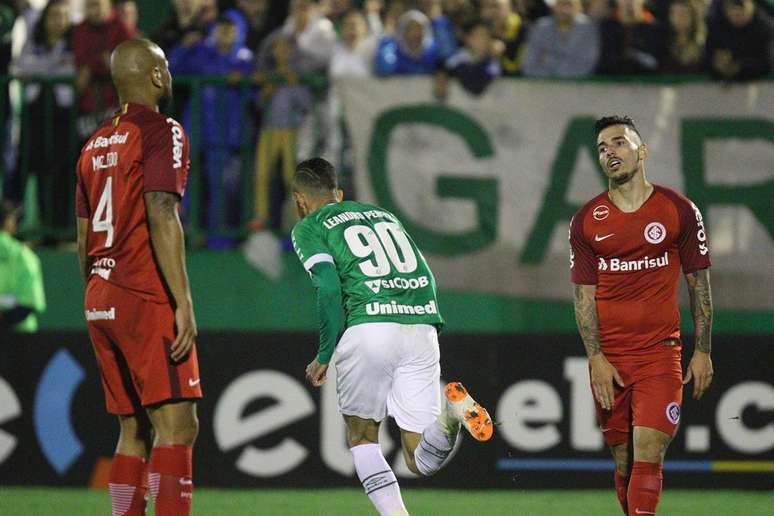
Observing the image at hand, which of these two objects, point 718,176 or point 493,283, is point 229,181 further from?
point 718,176

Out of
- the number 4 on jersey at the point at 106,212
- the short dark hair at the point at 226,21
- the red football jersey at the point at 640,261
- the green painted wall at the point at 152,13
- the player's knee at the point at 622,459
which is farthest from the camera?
the green painted wall at the point at 152,13

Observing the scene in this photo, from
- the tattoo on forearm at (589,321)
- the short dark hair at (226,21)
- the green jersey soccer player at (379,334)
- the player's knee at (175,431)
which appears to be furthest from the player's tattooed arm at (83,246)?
the short dark hair at (226,21)

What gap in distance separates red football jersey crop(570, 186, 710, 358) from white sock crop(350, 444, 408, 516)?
135cm

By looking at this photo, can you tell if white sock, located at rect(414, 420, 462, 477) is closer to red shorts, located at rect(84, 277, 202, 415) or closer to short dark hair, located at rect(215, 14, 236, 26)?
red shorts, located at rect(84, 277, 202, 415)

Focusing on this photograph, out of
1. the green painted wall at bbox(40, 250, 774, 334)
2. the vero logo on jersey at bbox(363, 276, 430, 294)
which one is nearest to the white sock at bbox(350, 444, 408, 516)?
the vero logo on jersey at bbox(363, 276, 430, 294)

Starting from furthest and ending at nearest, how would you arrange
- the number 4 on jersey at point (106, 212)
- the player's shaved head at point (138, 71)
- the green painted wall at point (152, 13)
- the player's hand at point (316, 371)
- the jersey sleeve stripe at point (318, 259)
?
the green painted wall at point (152, 13)
the jersey sleeve stripe at point (318, 259)
the player's hand at point (316, 371)
the player's shaved head at point (138, 71)
the number 4 on jersey at point (106, 212)

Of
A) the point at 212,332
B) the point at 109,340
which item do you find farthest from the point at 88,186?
the point at 212,332

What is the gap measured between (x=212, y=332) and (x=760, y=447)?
4.17 meters

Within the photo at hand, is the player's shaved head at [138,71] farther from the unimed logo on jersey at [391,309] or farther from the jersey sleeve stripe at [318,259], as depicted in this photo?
the unimed logo on jersey at [391,309]

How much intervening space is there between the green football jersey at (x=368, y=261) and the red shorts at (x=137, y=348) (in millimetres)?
1037

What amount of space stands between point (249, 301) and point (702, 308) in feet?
20.4

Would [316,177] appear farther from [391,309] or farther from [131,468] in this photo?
[131,468]

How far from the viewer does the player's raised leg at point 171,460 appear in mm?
6387

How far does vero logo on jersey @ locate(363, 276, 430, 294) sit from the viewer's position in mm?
7316
